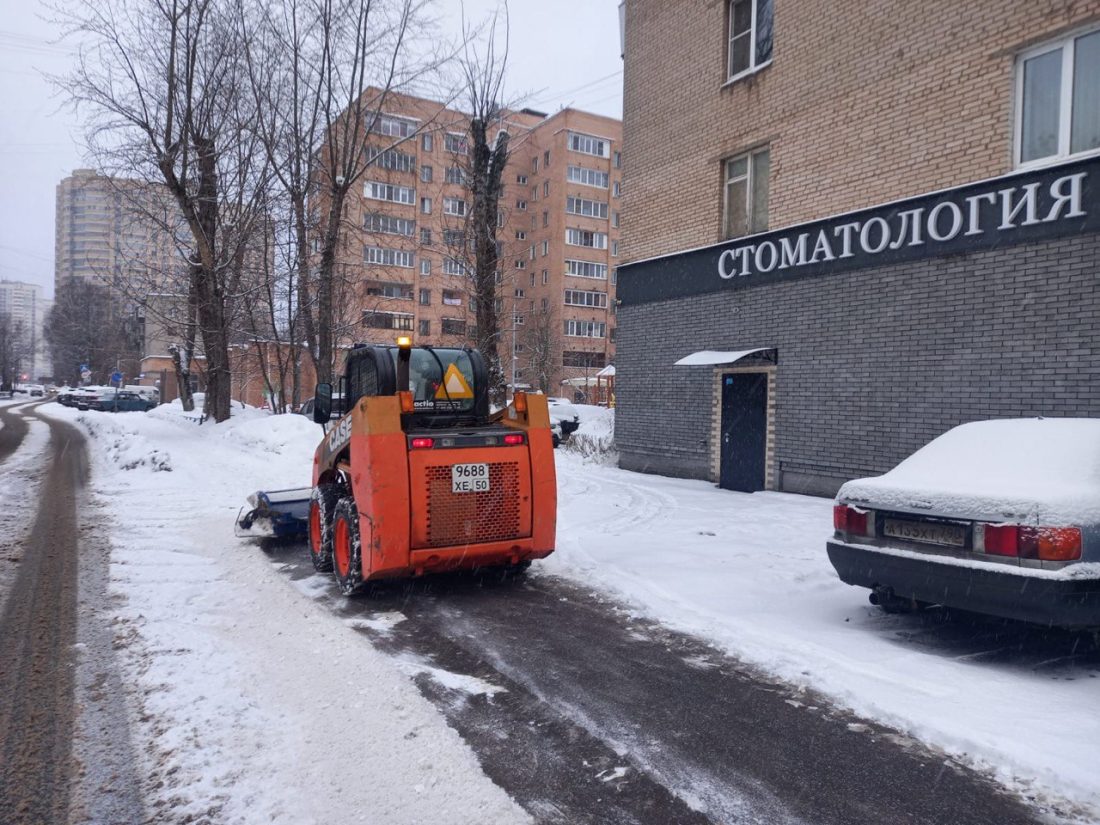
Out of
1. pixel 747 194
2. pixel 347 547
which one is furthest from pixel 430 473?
pixel 747 194

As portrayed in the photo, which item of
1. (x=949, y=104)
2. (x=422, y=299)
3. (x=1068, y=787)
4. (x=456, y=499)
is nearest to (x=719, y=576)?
(x=456, y=499)

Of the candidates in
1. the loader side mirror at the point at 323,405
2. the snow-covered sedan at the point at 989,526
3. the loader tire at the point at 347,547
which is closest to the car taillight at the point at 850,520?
the snow-covered sedan at the point at 989,526

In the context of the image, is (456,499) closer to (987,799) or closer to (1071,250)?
(987,799)

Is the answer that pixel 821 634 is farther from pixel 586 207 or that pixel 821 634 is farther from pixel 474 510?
pixel 586 207

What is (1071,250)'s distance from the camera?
8.74 meters

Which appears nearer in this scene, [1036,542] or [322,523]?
[1036,542]

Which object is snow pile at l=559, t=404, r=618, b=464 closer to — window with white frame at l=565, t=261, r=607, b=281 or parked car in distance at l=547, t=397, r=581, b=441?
parked car in distance at l=547, t=397, r=581, b=441

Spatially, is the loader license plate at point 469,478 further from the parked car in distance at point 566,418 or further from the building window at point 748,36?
the parked car in distance at point 566,418

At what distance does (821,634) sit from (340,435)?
4.25m

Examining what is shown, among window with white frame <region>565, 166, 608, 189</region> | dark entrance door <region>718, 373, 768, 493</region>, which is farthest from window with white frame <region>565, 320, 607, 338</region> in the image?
dark entrance door <region>718, 373, 768, 493</region>

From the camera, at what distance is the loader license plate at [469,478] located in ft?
19.4

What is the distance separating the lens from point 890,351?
35.2 ft

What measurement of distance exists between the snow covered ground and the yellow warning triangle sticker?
1.94 meters

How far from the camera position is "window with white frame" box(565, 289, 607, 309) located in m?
61.9
